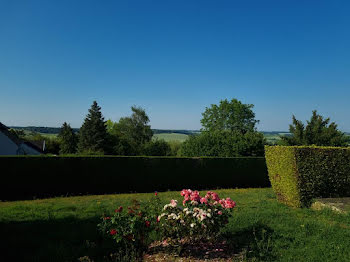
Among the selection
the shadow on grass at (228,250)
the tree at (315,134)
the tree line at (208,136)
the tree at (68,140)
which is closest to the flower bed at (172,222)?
the shadow on grass at (228,250)

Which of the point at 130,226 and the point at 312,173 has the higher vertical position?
the point at 312,173

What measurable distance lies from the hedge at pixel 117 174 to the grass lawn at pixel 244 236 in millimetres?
6154

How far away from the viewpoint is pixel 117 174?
14.4m

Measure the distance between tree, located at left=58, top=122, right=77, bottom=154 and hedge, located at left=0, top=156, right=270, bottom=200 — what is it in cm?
3568

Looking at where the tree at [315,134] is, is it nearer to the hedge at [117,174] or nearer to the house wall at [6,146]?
the hedge at [117,174]

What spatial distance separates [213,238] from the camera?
4562 millimetres

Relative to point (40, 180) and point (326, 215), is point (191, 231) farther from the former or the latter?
point (40, 180)

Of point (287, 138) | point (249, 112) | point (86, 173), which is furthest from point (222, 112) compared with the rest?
point (86, 173)

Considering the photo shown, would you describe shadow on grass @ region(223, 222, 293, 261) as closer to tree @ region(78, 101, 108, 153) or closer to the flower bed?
the flower bed

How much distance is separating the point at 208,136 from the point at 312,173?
1430 centimetres

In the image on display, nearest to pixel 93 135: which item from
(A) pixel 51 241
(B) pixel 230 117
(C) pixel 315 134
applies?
(B) pixel 230 117

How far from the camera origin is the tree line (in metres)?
21.1

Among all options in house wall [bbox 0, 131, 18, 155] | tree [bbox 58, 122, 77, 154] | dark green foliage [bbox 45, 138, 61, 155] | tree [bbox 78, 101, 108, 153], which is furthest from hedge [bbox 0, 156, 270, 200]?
dark green foliage [bbox 45, 138, 61, 155]

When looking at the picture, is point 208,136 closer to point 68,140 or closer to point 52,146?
point 68,140
